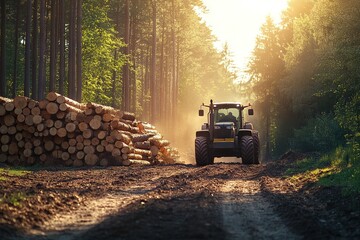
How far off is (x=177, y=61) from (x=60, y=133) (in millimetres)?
43577

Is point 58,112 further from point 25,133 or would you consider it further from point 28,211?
point 28,211

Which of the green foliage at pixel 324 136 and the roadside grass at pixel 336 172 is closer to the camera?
the roadside grass at pixel 336 172

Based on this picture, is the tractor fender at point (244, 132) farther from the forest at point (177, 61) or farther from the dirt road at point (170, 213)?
the dirt road at point (170, 213)

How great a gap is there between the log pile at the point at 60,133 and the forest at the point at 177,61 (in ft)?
27.3

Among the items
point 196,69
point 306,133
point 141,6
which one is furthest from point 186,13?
point 196,69

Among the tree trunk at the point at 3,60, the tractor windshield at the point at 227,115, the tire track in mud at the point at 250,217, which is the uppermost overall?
the tree trunk at the point at 3,60

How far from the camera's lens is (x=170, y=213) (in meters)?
9.21

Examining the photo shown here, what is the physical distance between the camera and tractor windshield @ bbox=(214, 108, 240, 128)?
25703 mm

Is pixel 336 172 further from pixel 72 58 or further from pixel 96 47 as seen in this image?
pixel 96 47

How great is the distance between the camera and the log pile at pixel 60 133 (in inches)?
885

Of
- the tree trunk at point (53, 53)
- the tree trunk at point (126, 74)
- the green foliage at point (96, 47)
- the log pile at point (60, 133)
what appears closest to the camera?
the log pile at point (60, 133)

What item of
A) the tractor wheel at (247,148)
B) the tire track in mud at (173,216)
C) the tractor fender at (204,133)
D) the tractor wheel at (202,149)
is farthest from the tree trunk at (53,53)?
the tire track in mud at (173,216)

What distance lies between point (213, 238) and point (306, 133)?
32170mm

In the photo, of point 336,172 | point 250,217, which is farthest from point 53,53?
point 250,217
